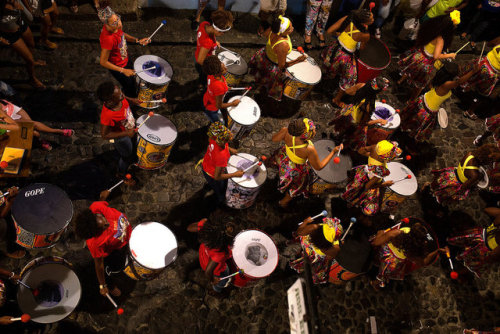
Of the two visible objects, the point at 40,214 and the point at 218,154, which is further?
the point at 218,154

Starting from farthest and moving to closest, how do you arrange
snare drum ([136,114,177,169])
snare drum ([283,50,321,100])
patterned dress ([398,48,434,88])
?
1. patterned dress ([398,48,434,88])
2. snare drum ([283,50,321,100])
3. snare drum ([136,114,177,169])

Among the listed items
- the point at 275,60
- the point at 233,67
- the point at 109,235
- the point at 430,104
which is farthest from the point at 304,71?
the point at 109,235

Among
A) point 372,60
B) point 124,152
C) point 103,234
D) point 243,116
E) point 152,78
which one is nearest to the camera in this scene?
point 103,234

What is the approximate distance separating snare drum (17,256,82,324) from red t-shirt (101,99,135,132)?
168 cm

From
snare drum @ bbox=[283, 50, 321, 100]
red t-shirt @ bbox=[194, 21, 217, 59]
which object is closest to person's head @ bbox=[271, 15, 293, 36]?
snare drum @ bbox=[283, 50, 321, 100]

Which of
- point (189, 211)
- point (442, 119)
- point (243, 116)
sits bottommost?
point (189, 211)

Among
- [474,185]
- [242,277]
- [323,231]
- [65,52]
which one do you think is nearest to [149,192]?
[242,277]

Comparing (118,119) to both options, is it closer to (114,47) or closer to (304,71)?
(114,47)

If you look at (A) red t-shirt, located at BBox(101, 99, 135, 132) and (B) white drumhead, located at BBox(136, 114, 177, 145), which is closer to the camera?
(A) red t-shirt, located at BBox(101, 99, 135, 132)

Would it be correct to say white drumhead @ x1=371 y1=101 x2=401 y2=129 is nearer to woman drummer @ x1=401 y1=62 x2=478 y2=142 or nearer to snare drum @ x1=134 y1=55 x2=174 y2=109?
woman drummer @ x1=401 y1=62 x2=478 y2=142

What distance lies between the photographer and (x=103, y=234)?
374cm

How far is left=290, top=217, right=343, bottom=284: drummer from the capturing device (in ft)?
14.1

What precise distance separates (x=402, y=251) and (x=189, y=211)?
9.89ft

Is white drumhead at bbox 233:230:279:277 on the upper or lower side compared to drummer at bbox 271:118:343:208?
lower
